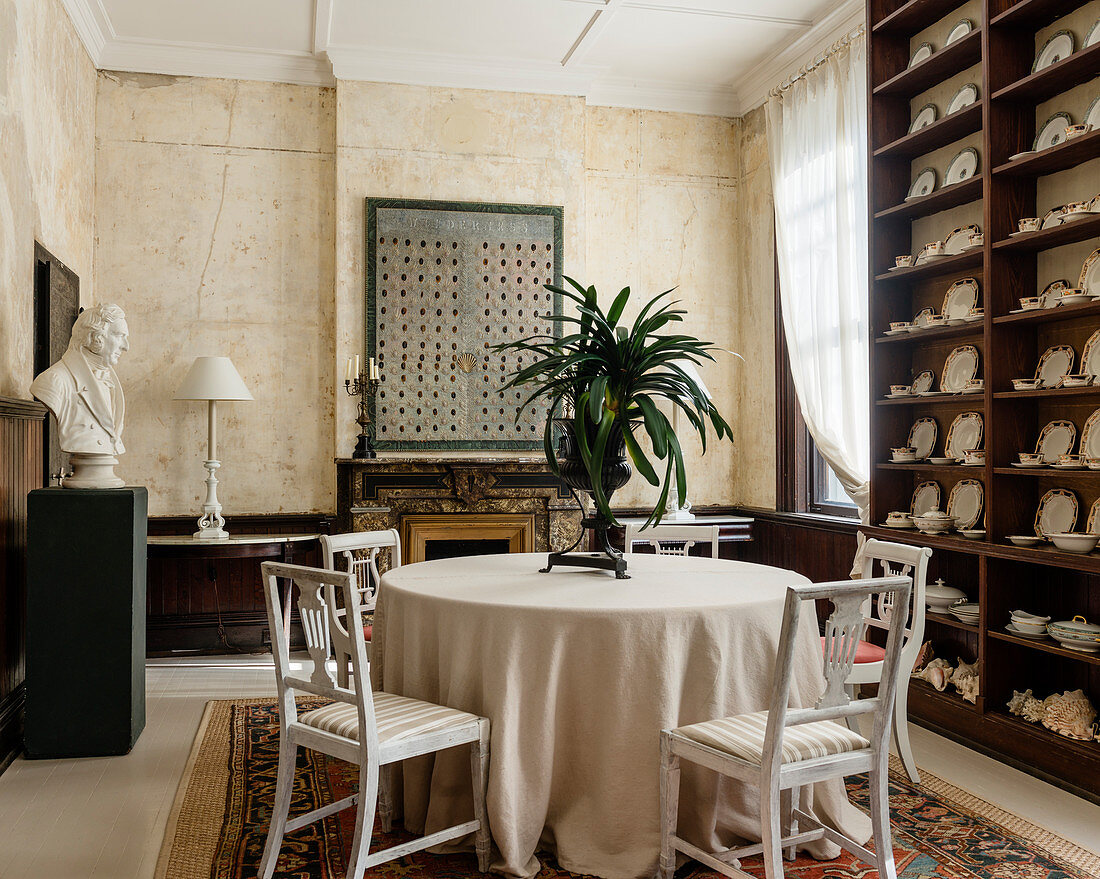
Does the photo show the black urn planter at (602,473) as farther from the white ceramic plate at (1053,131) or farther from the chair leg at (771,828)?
the white ceramic plate at (1053,131)

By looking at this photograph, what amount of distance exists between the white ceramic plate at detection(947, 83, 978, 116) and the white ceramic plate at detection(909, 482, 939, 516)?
1.73 m

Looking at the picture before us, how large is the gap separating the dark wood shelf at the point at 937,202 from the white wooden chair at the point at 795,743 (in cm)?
235

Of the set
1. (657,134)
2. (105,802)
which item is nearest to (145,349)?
(105,802)

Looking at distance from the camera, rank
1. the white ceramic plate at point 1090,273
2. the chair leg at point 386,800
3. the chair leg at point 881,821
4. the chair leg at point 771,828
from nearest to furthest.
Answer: the chair leg at point 771,828
the chair leg at point 881,821
the chair leg at point 386,800
the white ceramic plate at point 1090,273

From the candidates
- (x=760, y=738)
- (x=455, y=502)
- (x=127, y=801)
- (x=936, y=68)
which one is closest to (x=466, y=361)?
(x=455, y=502)

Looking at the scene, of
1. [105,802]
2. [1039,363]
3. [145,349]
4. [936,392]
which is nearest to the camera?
[105,802]

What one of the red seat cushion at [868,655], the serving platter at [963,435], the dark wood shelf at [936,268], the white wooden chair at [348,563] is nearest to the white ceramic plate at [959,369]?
the serving platter at [963,435]

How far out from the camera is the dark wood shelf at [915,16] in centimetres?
432

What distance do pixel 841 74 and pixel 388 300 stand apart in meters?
2.96

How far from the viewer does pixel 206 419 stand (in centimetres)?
576

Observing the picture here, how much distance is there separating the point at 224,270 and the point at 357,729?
161 inches

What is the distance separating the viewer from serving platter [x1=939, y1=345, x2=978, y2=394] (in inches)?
166

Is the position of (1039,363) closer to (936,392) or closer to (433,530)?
(936,392)

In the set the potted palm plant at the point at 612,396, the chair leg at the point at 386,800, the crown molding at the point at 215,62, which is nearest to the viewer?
the chair leg at the point at 386,800
